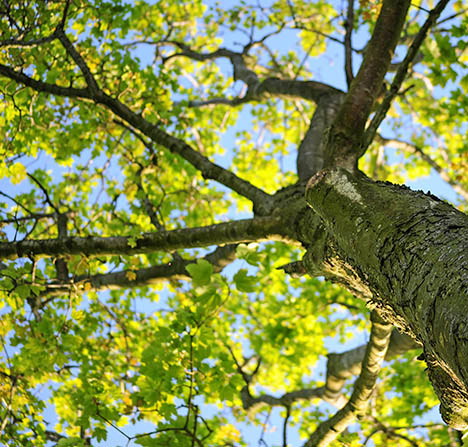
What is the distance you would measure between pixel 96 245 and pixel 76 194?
186 inches

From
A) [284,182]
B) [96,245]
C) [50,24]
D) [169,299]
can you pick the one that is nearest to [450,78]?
[96,245]

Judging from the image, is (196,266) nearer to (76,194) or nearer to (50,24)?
(50,24)

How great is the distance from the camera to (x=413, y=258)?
48.8 inches

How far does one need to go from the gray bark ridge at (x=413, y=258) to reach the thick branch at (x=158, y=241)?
687 millimetres

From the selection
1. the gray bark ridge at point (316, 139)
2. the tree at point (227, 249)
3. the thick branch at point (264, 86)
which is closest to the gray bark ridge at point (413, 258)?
the tree at point (227, 249)

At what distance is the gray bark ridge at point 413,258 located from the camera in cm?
103

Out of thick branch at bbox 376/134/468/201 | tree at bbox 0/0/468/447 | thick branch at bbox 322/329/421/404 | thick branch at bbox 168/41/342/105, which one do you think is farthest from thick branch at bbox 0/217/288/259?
thick branch at bbox 376/134/468/201

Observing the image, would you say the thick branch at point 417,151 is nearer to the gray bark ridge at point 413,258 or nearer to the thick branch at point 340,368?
the thick branch at point 340,368

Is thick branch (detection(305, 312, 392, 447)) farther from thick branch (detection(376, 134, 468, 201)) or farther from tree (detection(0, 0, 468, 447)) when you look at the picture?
thick branch (detection(376, 134, 468, 201))

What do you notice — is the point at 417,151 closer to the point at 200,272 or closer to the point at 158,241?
the point at 158,241

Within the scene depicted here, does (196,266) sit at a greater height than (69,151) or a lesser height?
lesser

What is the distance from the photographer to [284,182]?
9.45 meters

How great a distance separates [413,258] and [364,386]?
7.35ft

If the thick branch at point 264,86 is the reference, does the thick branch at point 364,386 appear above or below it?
below
